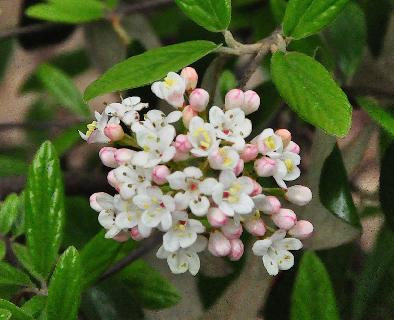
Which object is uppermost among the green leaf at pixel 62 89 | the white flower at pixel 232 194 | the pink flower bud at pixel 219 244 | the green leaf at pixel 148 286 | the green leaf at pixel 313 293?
the white flower at pixel 232 194

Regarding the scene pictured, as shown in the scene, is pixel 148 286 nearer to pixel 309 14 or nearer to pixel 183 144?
pixel 183 144

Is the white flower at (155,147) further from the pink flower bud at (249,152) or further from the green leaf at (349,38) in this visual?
the green leaf at (349,38)

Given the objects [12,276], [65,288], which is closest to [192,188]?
[65,288]

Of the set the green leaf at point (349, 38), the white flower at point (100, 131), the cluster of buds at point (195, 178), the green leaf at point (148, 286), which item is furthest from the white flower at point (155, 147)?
the green leaf at point (349, 38)

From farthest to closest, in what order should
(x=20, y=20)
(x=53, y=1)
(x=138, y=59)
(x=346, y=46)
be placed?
(x=20, y=20) < (x=53, y=1) < (x=346, y=46) < (x=138, y=59)

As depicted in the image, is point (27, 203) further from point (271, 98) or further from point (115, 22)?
point (115, 22)

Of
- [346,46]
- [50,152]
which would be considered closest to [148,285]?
[50,152]
